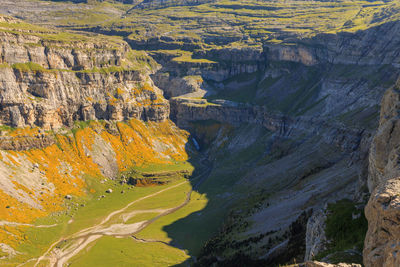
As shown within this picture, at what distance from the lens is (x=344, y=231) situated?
54.6 metres

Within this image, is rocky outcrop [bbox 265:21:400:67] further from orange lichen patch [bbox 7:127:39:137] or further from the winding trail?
orange lichen patch [bbox 7:127:39:137]

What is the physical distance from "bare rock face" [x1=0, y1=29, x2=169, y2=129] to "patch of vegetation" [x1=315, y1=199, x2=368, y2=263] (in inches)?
5137

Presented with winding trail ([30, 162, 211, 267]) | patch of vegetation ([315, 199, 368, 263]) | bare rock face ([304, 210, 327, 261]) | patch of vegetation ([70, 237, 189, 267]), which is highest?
patch of vegetation ([315, 199, 368, 263])

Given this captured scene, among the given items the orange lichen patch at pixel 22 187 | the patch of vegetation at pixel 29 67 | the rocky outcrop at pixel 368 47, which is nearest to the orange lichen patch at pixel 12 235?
the orange lichen patch at pixel 22 187

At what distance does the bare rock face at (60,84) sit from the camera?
147375 mm

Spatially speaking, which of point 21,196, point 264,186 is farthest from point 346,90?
point 21,196

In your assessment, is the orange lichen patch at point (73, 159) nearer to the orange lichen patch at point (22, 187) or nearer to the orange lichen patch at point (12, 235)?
the orange lichen patch at point (22, 187)

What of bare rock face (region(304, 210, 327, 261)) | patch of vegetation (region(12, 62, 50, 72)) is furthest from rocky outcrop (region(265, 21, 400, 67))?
patch of vegetation (region(12, 62, 50, 72))

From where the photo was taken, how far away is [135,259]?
10544 centimetres

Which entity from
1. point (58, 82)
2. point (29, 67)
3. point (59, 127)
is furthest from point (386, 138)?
point (58, 82)

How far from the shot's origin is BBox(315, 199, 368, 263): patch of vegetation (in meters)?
43.9

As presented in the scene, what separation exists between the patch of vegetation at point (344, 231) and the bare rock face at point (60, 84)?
13049cm

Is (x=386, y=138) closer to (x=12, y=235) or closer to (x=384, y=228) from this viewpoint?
(x=384, y=228)

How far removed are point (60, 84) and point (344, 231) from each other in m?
146
